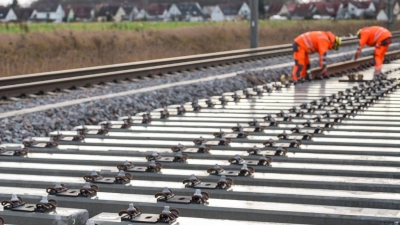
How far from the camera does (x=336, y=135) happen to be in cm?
704

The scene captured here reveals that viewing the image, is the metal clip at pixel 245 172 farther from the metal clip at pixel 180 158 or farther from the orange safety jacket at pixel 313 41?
the orange safety jacket at pixel 313 41

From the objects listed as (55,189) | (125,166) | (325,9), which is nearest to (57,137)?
(125,166)

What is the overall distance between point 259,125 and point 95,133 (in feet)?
5.19

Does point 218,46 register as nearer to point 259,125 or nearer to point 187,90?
point 187,90

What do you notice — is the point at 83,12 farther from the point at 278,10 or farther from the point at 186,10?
the point at 278,10

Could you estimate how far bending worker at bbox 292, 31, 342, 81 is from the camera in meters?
17.0

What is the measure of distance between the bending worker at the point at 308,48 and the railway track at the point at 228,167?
25.1 ft

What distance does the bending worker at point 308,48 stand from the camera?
17031 mm

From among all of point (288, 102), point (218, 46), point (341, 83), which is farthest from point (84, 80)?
point (218, 46)

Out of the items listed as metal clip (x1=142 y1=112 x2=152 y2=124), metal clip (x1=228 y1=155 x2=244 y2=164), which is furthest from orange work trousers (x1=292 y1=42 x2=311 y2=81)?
metal clip (x1=228 y1=155 x2=244 y2=164)

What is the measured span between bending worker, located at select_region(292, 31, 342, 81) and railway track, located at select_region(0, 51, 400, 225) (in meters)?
7.66

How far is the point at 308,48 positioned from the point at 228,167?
13.0 m

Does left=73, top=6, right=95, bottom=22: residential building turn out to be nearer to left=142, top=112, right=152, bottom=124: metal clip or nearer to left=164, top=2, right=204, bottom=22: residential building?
left=164, top=2, right=204, bottom=22: residential building

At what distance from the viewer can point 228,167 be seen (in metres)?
5.37
